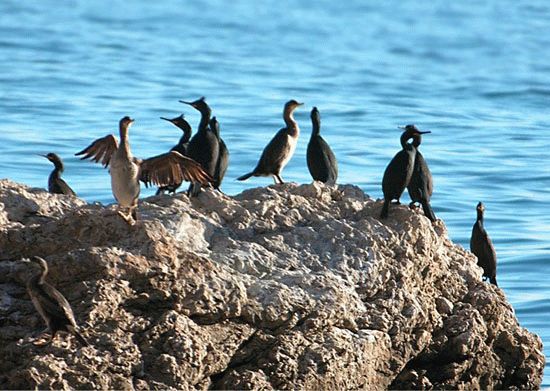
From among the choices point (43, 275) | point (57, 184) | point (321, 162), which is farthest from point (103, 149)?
point (43, 275)

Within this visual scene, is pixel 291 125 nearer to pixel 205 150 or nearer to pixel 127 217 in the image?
pixel 205 150

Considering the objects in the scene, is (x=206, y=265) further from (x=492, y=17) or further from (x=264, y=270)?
(x=492, y=17)

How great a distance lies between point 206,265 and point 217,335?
0.40m

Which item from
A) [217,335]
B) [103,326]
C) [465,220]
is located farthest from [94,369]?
[465,220]

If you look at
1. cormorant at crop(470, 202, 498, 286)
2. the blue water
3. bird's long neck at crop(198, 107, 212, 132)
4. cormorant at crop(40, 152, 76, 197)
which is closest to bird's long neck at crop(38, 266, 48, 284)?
cormorant at crop(40, 152, 76, 197)

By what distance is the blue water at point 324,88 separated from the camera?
57.0 feet

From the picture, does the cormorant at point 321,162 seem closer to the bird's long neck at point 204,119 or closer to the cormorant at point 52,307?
the bird's long neck at point 204,119

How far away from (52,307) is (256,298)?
1286mm

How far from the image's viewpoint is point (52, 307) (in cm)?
768

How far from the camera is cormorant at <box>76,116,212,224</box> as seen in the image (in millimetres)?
9391

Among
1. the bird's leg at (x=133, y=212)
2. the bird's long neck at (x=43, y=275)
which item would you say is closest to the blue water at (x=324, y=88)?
the bird's leg at (x=133, y=212)

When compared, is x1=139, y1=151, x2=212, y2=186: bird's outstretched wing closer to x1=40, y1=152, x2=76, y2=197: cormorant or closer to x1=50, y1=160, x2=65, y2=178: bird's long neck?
x1=40, y1=152, x2=76, y2=197: cormorant

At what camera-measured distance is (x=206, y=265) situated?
8406mm

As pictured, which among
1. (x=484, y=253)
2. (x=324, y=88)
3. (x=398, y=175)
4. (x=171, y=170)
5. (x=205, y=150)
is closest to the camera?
(x=171, y=170)
